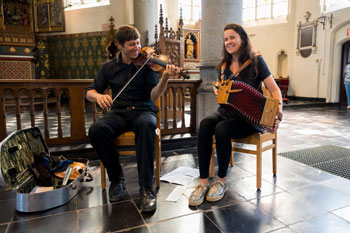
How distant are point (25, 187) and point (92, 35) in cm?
840

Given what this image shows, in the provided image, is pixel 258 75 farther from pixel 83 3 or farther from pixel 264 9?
pixel 264 9

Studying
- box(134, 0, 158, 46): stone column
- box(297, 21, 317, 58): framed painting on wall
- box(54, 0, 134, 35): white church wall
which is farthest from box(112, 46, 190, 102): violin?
box(297, 21, 317, 58): framed painting on wall

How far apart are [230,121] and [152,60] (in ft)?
2.67

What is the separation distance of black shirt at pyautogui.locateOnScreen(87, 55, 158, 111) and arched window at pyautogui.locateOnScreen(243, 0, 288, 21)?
1202 cm

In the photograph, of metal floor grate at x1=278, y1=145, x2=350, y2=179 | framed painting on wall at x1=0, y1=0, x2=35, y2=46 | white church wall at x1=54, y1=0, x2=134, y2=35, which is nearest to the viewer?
metal floor grate at x1=278, y1=145, x2=350, y2=179

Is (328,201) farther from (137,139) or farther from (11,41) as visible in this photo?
(11,41)

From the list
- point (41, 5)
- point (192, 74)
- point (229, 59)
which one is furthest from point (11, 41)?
point (229, 59)

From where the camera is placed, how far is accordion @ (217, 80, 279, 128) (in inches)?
80.9

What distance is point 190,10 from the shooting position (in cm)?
1395

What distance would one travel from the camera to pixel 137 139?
2080mm

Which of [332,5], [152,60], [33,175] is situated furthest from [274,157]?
[332,5]

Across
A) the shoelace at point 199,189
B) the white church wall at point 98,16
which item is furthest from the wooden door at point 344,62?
the shoelace at point 199,189

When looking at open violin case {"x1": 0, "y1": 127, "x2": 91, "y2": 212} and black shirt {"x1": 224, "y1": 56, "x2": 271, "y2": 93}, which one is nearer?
open violin case {"x1": 0, "y1": 127, "x2": 91, "y2": 212}

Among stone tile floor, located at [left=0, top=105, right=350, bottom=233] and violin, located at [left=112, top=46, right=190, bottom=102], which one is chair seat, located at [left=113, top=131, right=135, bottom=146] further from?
stone tile floor, located at [left=0, top=105, right=350, bottom=233]
